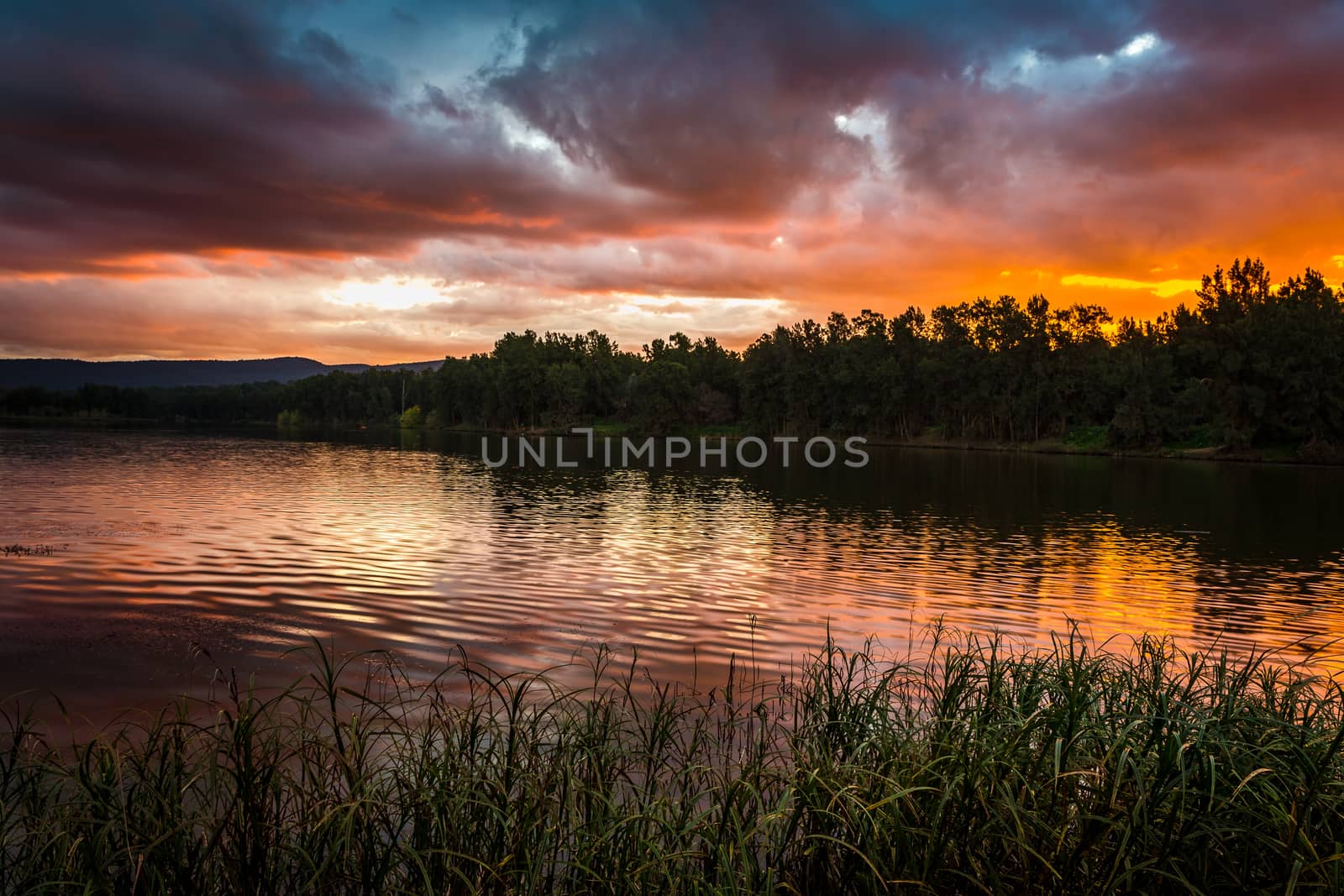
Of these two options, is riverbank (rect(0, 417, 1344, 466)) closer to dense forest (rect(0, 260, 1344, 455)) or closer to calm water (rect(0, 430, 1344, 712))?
dense forest (rect(0, 260, 1344, 455))

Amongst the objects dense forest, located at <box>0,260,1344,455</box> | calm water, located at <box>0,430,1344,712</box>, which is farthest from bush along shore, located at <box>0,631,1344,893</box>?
dense forest, located at <box>0,260,1344,455</box>

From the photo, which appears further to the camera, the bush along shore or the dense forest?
the dense forest

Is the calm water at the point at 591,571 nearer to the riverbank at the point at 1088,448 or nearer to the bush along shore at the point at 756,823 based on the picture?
the bush along shore at the point at 756,823

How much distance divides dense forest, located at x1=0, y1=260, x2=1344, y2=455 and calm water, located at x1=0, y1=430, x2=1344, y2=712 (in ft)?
154

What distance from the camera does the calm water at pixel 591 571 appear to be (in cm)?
1464

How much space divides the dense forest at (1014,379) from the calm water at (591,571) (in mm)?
46866

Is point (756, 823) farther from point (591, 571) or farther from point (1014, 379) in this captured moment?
point (1014, 379)

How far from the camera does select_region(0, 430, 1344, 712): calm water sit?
576 inches

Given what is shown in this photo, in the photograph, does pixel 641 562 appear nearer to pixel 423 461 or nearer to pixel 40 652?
pixel 40 652

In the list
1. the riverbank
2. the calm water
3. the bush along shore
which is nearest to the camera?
the bush along shore

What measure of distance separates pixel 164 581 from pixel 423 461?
57.7 m

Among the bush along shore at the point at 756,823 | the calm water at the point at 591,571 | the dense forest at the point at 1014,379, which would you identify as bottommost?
the calm water at the point at 591,571

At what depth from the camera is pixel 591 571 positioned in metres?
22.6

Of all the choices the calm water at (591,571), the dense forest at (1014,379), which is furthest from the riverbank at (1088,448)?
the calm water at (591,571)
